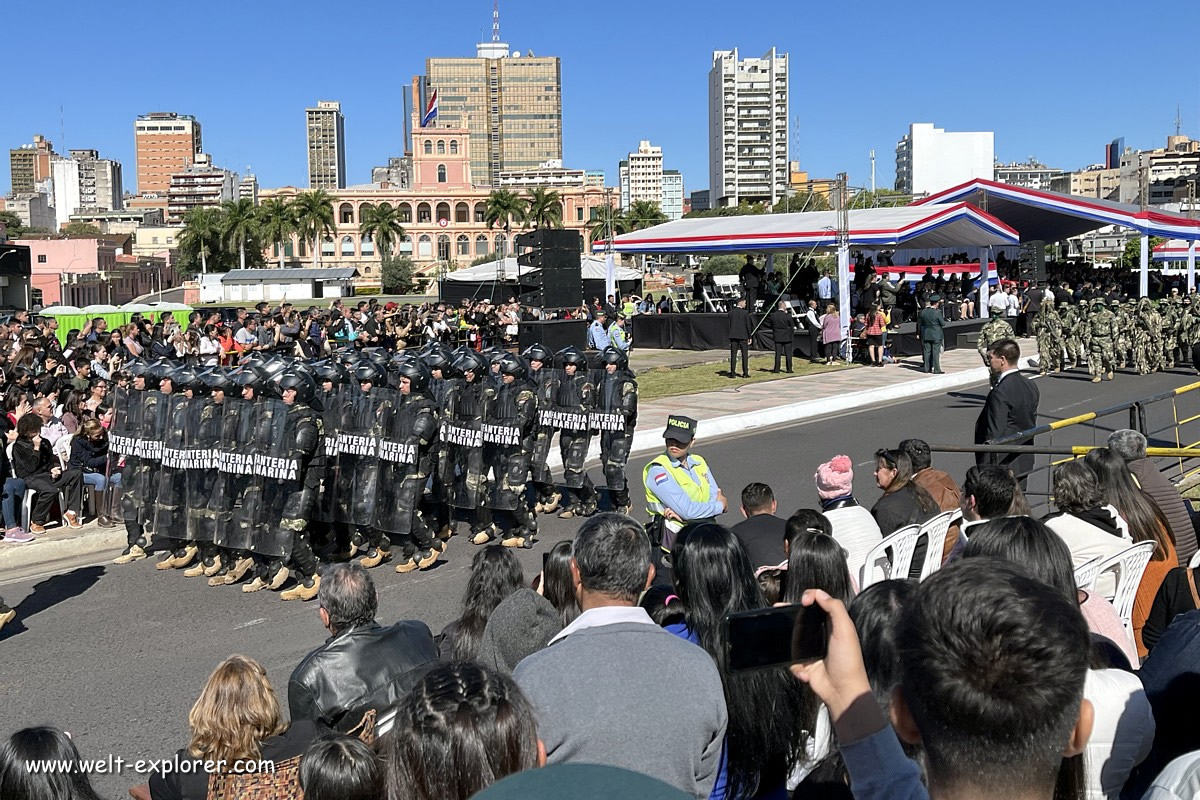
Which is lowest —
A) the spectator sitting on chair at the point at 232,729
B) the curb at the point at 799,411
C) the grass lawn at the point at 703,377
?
the curb at the point at 799,411

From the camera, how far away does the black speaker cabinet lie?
2003 cm

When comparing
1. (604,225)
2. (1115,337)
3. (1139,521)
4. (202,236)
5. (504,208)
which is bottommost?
(1139,521)

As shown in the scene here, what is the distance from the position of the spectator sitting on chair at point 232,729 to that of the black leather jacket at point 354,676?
35 cm

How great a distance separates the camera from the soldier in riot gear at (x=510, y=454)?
11.5 metres

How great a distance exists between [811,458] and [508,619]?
1156 cm

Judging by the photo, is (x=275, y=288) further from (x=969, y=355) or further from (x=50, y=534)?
(x=50, y=534)

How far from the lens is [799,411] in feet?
67.3

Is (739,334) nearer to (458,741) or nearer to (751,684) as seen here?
(751,684)

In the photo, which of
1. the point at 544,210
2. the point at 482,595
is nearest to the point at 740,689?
the point at 482,595

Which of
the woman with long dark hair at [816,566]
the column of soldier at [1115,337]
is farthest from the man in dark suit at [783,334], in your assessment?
the woman with long dark hair at [816,566]

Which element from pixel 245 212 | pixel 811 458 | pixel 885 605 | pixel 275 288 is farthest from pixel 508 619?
pixel 245 212

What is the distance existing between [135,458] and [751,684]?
354 inches

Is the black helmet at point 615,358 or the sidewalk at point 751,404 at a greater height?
the black helmet at point 615,358

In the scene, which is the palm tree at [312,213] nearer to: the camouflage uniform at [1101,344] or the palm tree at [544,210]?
the palm tree at [544,210]
